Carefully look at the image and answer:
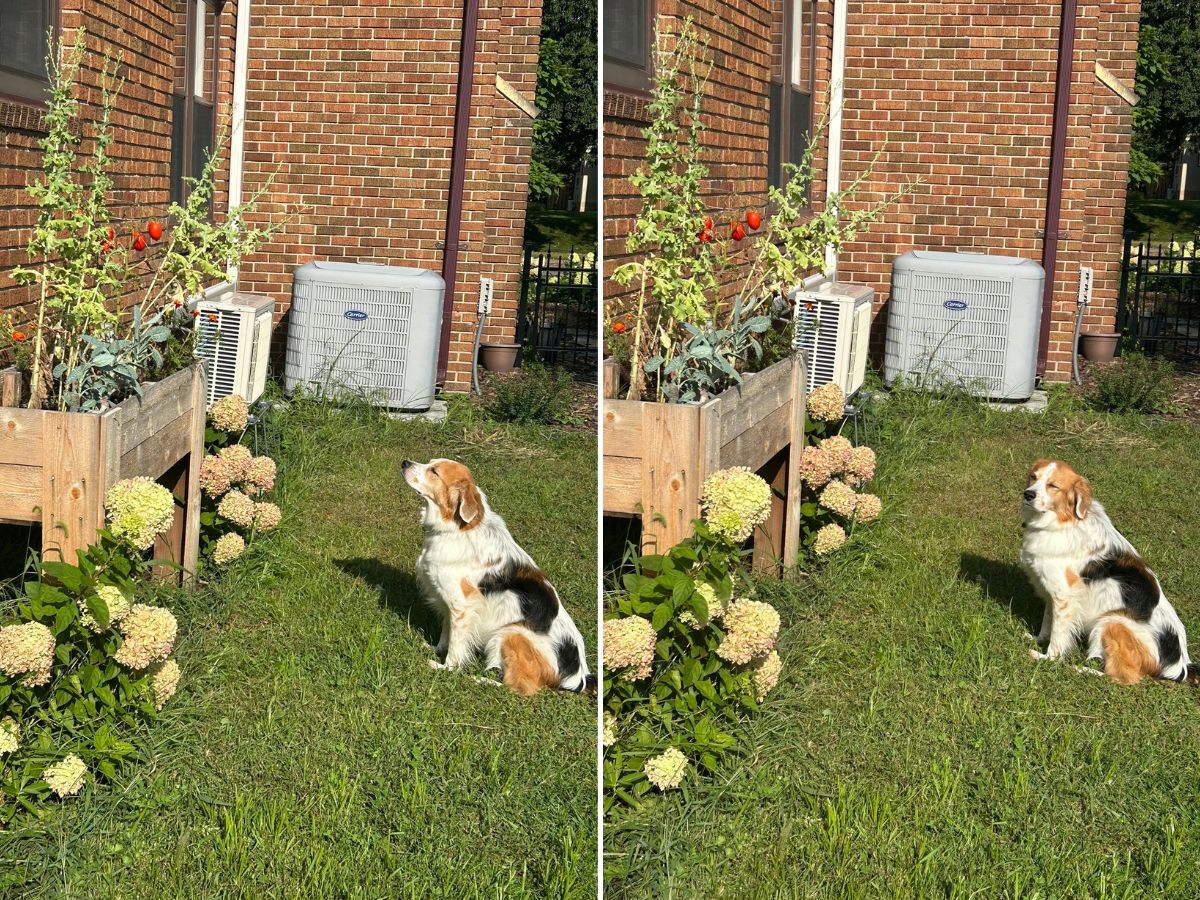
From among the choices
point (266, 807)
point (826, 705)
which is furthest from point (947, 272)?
point (266, 807)

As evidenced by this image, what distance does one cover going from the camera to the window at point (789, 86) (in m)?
3.83

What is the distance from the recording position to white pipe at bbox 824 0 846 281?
341 centimetres

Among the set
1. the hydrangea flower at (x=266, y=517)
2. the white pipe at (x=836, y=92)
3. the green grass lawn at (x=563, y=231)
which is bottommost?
the hydrangea flower at (x=266, y=517)

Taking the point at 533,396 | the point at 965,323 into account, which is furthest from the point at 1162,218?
the point at 533,396

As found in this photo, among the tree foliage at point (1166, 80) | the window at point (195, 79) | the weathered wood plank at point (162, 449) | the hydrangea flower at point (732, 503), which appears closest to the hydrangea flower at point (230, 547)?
the weathered wood plank at point (162, 449)

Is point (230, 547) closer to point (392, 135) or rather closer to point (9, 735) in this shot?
point (9, 735)

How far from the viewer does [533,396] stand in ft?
7.93

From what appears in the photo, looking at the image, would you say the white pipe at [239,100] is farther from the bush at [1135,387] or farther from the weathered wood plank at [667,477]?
the bush at [1135,387]

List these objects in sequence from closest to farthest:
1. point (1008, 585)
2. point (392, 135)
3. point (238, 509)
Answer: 1. point (392, 135)
2. point (238, 509)
3. point (1008, 585)

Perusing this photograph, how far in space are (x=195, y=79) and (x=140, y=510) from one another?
877mm

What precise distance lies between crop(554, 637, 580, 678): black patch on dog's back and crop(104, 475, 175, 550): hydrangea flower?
33.8 inches

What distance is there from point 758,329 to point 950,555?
2.61 feet

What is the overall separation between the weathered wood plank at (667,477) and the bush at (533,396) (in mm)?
197

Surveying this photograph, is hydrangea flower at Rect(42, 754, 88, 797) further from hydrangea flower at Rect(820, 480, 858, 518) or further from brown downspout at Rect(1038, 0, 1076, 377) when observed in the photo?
brown downspout at Rect(1038, 0, 1076, 377)
